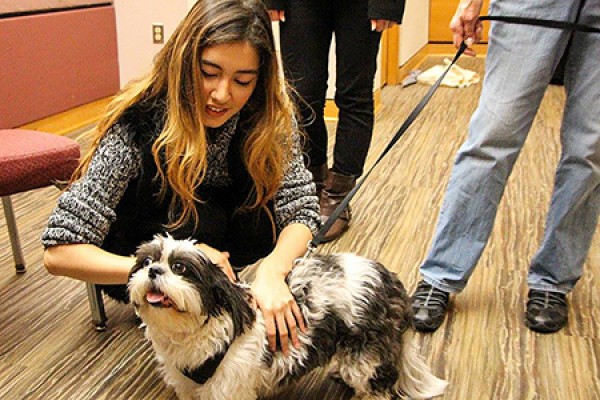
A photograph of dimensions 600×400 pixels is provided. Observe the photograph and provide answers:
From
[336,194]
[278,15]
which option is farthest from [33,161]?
[336,194]

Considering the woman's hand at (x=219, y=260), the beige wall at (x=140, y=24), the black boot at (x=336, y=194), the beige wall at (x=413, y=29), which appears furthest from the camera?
the beige wall at (x=413, y=29)

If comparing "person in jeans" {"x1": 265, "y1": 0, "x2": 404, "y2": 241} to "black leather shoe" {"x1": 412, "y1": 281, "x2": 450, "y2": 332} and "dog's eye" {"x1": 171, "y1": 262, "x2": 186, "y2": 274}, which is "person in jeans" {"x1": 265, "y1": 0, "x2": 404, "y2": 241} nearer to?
"black leather shoe" {"x1": 412, "y1": 281, "x2": 450, "y2": 332}

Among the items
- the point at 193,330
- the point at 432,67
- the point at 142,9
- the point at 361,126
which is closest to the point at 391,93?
the point at 432,67

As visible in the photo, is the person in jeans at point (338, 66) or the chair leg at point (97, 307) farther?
the person in jeans at point (338, 66)

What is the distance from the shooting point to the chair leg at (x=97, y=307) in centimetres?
158

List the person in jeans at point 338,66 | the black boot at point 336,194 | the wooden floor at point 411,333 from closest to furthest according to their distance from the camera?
1. the wooden floor at point 411,333
2. the person in jeans at point 338,66
3. the black boot at point 336,194

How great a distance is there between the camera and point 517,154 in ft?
4.98

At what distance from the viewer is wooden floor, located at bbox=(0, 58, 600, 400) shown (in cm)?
140

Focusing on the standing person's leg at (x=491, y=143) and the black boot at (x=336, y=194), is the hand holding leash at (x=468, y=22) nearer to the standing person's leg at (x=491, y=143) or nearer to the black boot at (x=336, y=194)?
the standing person's leg at (x=491, y=143)

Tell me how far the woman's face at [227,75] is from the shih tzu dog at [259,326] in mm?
277

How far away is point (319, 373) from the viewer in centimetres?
142

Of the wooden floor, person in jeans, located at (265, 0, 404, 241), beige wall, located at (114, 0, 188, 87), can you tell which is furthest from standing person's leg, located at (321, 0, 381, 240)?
beige wall, located at (114, 0, 188, 87)

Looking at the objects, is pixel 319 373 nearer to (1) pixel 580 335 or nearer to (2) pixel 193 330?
(2) pixel 193 330

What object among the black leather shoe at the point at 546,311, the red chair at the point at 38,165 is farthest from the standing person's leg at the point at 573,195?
the red chair at the point at 38,165
